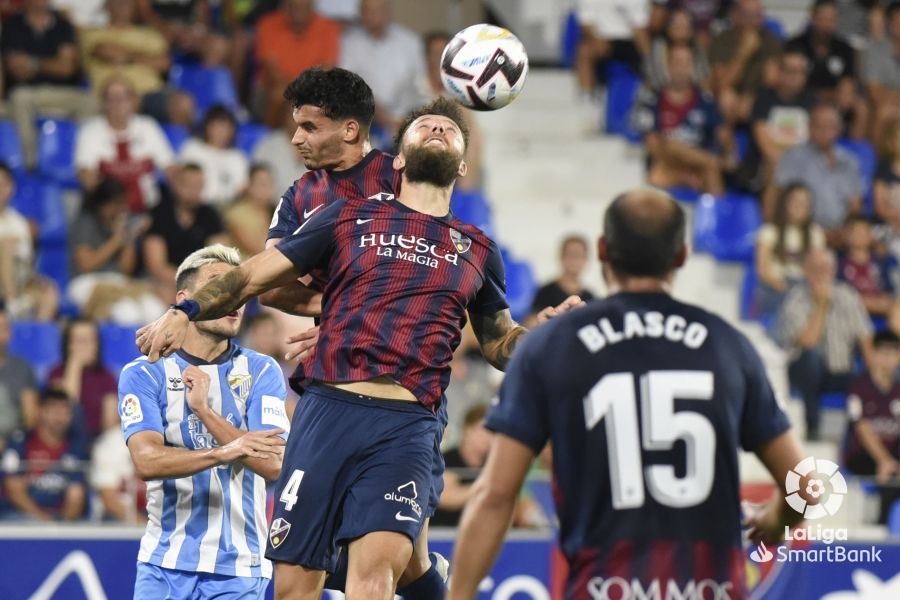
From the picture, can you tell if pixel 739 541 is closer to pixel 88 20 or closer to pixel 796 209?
pixel 796 209

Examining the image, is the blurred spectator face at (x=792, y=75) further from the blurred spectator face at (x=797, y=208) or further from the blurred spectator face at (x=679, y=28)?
the blurred spectator face at (x=797, y=208)

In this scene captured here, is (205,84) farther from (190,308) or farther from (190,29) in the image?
(190,308)

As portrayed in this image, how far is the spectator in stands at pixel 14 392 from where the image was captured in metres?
10.3

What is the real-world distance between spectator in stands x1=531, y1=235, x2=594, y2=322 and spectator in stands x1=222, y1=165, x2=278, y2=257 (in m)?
2.30

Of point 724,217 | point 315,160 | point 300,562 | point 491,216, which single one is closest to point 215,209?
point 491,216

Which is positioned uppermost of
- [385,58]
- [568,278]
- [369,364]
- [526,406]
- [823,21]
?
[823,21]

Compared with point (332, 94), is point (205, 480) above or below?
below

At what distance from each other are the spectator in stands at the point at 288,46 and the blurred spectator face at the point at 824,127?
4.66 m

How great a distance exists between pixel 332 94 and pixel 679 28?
9110 mm

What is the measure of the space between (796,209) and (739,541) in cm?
969

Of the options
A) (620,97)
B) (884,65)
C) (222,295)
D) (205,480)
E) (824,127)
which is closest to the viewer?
(222,295)

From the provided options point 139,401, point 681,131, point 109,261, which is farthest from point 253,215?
point 139,401

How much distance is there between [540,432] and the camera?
4180 millimetres

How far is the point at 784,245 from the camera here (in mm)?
13438
